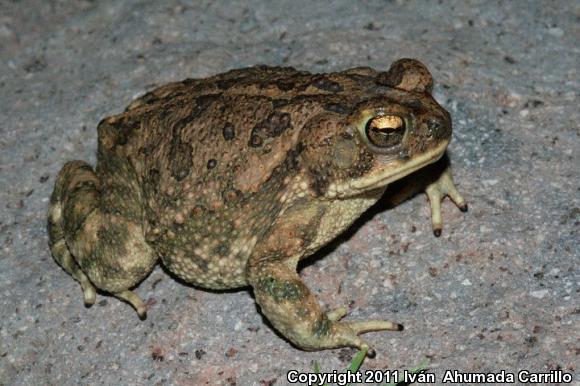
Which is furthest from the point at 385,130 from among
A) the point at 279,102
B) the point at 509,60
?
the point at 509,60

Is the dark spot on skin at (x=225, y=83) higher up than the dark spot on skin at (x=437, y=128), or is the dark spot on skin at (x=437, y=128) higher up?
the dark spot on skin at (x=225, y=83)

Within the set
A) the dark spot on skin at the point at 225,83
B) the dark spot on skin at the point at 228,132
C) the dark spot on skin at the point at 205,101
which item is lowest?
the dark spot on skin at the point at 228,132

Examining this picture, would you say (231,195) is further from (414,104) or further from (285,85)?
(414,104)

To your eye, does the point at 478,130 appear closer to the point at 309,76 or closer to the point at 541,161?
the point at 541,161

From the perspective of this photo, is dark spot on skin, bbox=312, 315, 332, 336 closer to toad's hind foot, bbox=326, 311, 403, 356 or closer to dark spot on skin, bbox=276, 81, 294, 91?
toad's hind foot, bbox=326, 311, 403, 356

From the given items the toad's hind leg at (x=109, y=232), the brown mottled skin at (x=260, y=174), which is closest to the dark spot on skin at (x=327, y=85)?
the brown mottled skin at (x=260, y=174)

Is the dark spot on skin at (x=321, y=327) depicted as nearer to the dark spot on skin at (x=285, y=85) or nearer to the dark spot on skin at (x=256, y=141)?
the dark spot on skin at (x=256, y=141)

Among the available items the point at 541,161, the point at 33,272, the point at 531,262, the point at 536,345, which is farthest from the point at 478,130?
the point at 33,272
